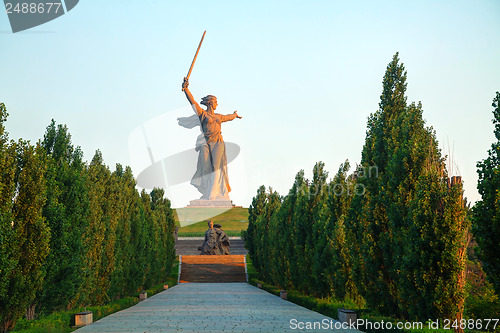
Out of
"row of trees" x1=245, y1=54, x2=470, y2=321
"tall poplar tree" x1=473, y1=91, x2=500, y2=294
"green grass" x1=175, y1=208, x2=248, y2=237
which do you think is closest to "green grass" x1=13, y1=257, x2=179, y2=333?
"row of trees" x1=245, y1=54, x2=470, y2=321

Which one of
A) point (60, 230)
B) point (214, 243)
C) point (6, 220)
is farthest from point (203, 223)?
point (6, 220)

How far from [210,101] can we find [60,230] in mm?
41175

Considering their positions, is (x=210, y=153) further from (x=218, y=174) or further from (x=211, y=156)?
(x=218, y=174)

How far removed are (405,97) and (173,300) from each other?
41.4ft

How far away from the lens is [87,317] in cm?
1432

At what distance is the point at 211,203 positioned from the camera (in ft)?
173

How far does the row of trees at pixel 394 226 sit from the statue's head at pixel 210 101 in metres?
34.2

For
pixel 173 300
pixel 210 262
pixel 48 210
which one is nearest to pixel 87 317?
pixel 48 210

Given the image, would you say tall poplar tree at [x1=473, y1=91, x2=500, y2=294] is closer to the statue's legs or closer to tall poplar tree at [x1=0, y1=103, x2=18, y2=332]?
tall poplar tree at [x1=0, y1=103, x2=18, y2=332]

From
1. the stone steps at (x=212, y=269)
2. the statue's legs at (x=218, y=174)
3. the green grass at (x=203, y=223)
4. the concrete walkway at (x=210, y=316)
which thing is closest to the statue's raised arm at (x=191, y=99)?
the statue's legs at (x=218, y=174)

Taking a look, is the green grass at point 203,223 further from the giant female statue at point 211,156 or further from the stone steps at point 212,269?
the stone steps at point 212,269

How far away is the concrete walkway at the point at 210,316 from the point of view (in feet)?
43.2

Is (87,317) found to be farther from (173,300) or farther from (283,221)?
(283,221)

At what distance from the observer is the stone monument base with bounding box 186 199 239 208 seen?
2071 inches
